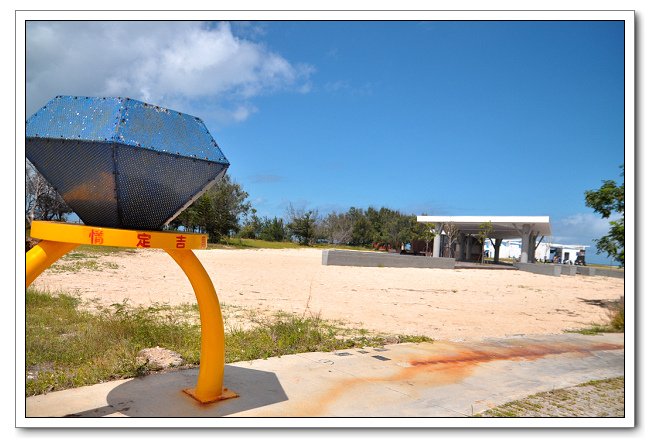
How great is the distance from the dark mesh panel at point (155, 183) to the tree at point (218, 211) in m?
38.7

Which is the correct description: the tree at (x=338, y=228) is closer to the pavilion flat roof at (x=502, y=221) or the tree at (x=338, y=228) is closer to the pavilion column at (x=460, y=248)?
the pavilion column at (x=460, y=248)

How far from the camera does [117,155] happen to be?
3646 mm

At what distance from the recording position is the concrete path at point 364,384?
4461 mm

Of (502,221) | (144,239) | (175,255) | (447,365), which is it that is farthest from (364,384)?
(502,221)

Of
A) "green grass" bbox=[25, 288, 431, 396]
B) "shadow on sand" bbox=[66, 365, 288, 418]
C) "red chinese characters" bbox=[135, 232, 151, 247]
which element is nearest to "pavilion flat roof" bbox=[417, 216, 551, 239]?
"green grass" bbox=[25, 288, 431, 396]

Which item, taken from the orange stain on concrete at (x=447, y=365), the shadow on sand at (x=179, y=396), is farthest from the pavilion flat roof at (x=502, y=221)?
→ the shadow on sand at (x=179, y=396)

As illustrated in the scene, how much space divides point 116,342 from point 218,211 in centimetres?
4076

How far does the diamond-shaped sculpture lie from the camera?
3.67 meters
